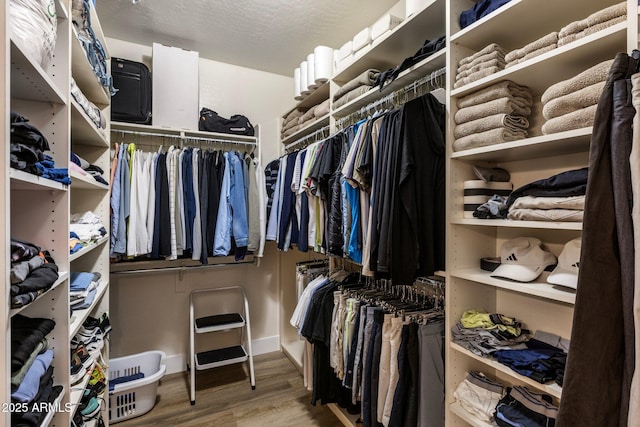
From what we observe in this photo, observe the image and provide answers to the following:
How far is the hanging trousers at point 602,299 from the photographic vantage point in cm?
68

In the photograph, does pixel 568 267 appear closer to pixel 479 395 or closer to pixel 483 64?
pixel 479 395

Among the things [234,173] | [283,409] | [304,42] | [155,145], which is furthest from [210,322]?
[304,42]

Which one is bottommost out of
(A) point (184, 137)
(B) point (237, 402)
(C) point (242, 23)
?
(B) point (237, 402)

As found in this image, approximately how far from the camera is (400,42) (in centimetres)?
167

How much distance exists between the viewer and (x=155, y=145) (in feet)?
8.73

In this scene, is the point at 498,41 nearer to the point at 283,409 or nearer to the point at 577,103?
the point at 577,103

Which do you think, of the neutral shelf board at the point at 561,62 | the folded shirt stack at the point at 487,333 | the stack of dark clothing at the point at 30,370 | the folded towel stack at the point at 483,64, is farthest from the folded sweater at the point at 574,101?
the stack of dark clothing at the point at 30,370

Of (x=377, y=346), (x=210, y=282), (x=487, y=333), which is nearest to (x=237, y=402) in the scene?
(x=210, y=282)

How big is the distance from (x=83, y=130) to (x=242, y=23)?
133 cm

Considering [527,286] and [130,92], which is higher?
[130,92]

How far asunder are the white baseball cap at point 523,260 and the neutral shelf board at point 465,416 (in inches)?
21.9

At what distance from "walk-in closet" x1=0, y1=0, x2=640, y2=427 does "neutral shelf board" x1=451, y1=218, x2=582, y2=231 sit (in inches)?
0.4

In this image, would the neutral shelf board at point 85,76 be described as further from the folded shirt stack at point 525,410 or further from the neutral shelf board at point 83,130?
the folded shirt stack at point 525,410

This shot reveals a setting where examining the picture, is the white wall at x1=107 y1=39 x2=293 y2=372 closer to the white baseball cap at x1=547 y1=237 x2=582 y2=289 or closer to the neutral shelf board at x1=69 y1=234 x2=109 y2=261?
the neutral shelf board at x1=69 y1=234 x2=109 y2=261
